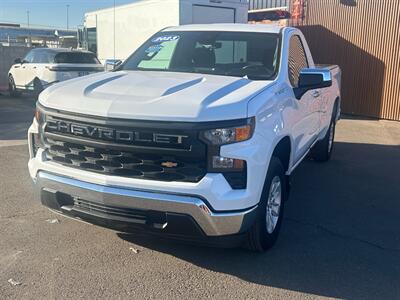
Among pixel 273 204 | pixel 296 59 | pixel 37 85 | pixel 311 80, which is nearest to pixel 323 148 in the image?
pixel 296 59

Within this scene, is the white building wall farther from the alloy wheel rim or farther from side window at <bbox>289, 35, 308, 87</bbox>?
the alloy wheel rim

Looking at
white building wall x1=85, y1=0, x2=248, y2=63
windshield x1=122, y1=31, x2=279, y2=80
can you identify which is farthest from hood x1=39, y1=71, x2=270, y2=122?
white building wall x1=85, y1=0, x2=248, y2=63

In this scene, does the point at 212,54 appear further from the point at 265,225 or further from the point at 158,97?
the point at 265,225

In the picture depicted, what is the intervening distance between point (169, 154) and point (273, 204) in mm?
1267

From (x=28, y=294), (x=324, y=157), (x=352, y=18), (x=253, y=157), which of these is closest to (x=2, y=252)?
(x=28, y=294)

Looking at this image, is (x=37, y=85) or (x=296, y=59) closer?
(x=296, y=59)

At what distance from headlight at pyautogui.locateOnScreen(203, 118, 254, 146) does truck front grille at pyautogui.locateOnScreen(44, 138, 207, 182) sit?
0.16 metres

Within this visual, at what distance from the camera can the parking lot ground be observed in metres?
3.51

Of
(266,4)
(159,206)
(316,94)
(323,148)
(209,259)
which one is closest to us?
(159,206)

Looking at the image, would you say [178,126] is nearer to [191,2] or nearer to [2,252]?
[2,252]

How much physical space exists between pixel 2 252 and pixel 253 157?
7.36ft

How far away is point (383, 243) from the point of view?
4.48 metres

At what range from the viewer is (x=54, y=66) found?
13000 mm

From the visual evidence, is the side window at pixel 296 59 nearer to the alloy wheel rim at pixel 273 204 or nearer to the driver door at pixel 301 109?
the driver door at pixel 301 109
